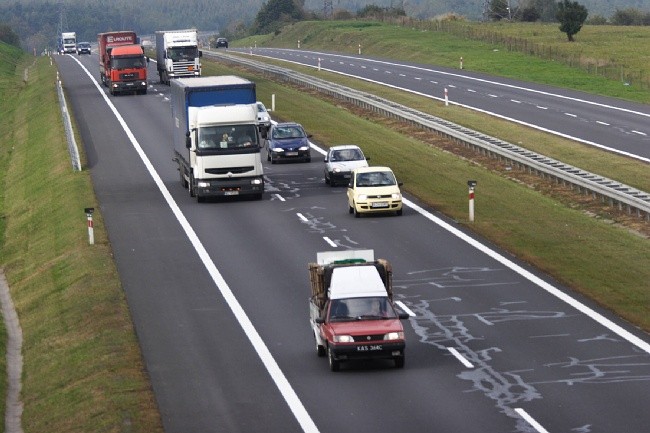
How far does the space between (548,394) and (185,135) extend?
91.9ft

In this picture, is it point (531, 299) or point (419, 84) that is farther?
point (419, 84)

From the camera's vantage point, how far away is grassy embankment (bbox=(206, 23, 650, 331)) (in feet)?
120

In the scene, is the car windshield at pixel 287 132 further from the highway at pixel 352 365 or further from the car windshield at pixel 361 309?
the car windshield at pixel 361 309

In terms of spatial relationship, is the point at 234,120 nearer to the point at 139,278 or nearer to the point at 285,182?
the point at 285,182

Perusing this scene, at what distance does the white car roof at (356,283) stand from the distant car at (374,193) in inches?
→ 672

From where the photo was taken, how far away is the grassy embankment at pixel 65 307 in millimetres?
25750

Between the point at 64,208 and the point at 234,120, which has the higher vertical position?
the point at 234,120

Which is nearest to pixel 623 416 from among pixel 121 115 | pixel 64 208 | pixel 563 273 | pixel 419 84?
pixel 563 273

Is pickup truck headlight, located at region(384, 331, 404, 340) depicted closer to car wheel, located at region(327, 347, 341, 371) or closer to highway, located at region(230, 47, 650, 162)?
car wheel, located at region(327, 347, 341, 371)

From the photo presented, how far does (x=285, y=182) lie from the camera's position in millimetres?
54719

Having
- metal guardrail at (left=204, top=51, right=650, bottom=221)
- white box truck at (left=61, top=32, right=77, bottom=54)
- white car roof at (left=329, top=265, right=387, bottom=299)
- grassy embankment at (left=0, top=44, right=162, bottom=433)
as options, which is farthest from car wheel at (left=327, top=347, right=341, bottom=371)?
white box truck at (left=61, top=32, right=77, bottom=54)

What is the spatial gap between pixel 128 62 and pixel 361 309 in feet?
213

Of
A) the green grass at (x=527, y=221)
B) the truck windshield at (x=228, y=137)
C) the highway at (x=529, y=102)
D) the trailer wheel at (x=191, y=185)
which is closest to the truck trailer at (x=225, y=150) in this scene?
the truck windshield at (x=228, y=137)

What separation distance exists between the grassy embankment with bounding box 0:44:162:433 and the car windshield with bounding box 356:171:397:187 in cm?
868
